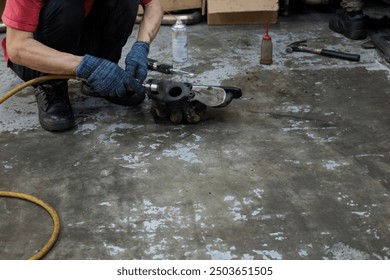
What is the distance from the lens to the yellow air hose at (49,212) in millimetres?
1498

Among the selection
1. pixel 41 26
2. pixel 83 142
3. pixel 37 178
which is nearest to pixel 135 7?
pixel 41 26

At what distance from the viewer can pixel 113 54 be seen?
241 centimetres

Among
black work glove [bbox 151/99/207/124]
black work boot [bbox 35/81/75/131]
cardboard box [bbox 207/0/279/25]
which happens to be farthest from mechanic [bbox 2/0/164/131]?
cardboard box [bbox 207/0/279/25]

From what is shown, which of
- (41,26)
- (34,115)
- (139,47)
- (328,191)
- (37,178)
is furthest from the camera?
(34,115)

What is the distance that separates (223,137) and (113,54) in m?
0.70

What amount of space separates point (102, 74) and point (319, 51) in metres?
1.53

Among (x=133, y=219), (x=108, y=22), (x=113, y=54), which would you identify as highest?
(x=108, y=22)

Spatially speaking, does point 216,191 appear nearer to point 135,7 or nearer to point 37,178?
point 37,178

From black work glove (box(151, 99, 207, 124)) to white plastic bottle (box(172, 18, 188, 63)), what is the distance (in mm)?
755

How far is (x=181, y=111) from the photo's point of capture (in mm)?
2219

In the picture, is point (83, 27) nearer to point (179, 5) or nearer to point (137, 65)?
point (137, 65)

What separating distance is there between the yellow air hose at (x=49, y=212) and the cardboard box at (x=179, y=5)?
2.10 m

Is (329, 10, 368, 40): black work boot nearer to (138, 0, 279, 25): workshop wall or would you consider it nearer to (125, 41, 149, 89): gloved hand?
(138, 0, 279, 25): workshop wall

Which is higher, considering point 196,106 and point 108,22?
point 108,22
